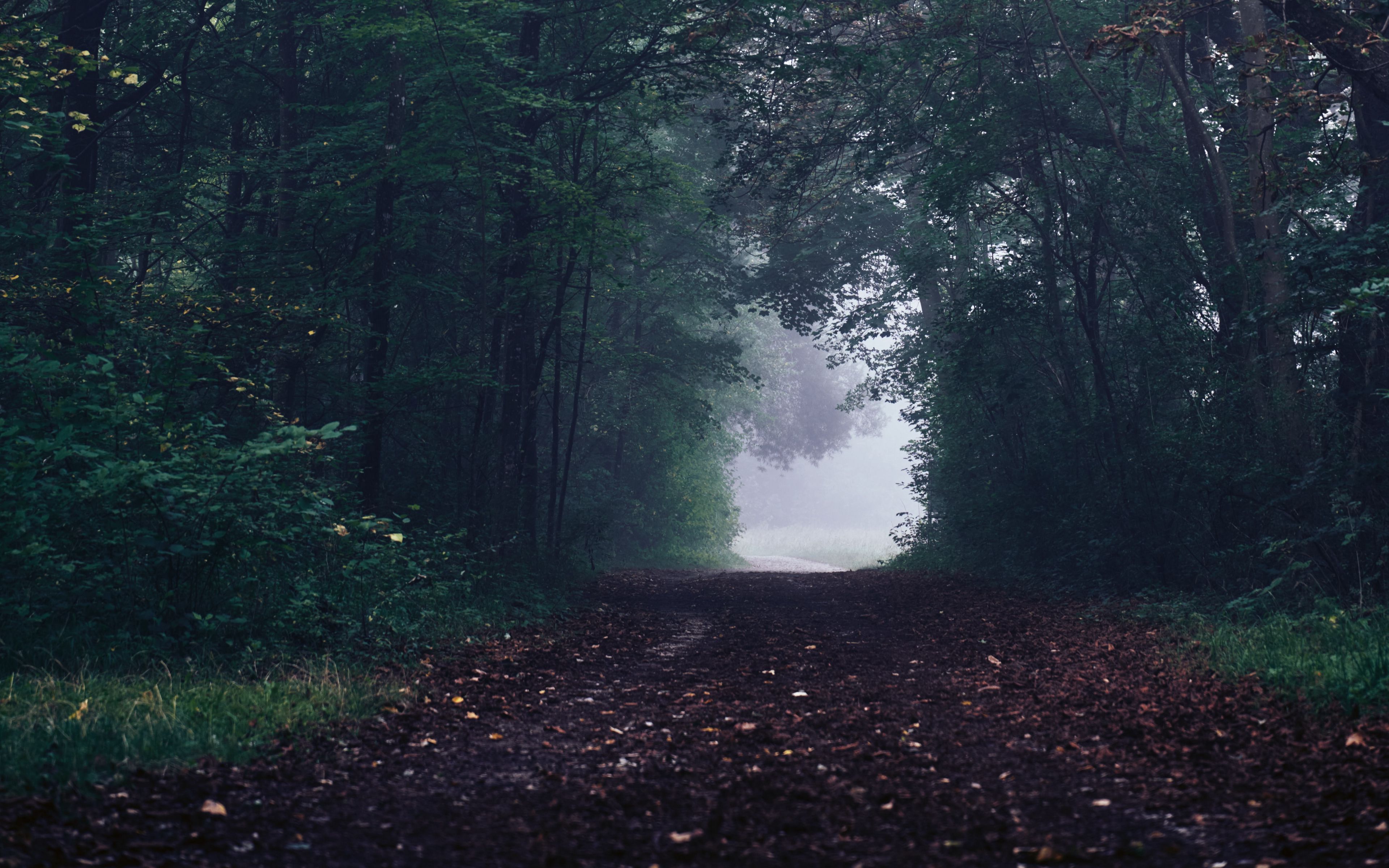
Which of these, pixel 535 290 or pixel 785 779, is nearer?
pixel 785 779

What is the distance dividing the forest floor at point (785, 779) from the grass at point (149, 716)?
224 millimetres

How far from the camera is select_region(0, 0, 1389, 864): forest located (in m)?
7.30

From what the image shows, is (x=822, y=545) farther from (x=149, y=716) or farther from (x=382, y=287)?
(x=149, y=716)

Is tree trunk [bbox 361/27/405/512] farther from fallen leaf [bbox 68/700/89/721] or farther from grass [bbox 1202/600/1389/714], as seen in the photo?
grass [bbox 1202/600/1389/714]

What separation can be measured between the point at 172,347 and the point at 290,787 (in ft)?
21.6

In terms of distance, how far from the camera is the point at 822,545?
56.1m

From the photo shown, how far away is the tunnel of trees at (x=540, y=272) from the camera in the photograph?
7738 millimetres

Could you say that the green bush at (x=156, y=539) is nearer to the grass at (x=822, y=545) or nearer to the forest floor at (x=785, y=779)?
the forest floor at (x=785, y=779)

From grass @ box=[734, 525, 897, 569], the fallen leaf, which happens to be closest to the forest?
the fallen leaf

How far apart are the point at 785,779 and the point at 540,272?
35.1ft

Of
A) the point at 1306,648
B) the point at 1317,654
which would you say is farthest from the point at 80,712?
the point at 1306,648

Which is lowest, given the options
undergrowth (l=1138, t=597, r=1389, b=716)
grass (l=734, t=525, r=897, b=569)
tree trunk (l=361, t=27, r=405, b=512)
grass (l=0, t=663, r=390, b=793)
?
grass (l=734, t=525, r=897, b=569)

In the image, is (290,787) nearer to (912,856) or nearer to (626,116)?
(912,856)

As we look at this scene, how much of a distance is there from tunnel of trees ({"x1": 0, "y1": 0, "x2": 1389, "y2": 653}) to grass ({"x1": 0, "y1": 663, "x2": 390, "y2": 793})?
1.11 m
